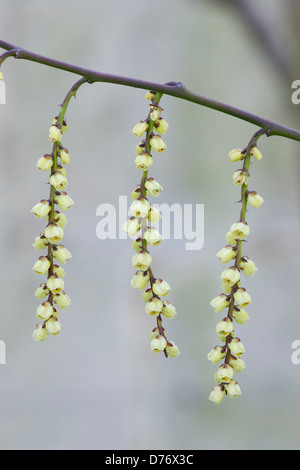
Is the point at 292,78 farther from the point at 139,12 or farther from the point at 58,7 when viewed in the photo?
the point at 58,7

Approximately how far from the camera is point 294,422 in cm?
108

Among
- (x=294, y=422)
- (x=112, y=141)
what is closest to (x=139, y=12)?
(x=112, y=141)

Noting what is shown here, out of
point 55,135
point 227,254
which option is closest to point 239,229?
point 227,254

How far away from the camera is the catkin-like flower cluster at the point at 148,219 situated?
1.18 feet

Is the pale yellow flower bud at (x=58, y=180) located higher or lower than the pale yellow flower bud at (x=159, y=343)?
higher

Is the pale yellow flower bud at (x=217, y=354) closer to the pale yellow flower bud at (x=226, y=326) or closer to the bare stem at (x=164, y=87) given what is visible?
the pale yellow flower bud at (x=226, y=326)

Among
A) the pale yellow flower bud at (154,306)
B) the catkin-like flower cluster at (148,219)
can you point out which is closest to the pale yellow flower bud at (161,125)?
the catkin-like flower cluster at (148,219)

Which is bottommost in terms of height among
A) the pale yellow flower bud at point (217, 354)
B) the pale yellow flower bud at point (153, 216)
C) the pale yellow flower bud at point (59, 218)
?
the pale yellow flower bud at point (217, 354)

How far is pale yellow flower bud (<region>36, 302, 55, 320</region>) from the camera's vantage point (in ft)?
1.25

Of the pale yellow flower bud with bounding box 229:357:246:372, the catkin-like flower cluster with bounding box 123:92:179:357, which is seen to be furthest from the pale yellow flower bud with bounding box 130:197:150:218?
the pale yellow flower bud with bounding box 229:357:246:372

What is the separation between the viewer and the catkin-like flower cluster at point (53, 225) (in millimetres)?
362

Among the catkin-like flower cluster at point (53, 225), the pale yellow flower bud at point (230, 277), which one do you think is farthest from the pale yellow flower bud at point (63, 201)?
the pale yellow flower bud at point (230, 277)

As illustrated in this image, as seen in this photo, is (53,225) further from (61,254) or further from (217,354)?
(217,354)

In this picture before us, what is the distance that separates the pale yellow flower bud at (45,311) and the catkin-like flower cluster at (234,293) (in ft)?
0.33
